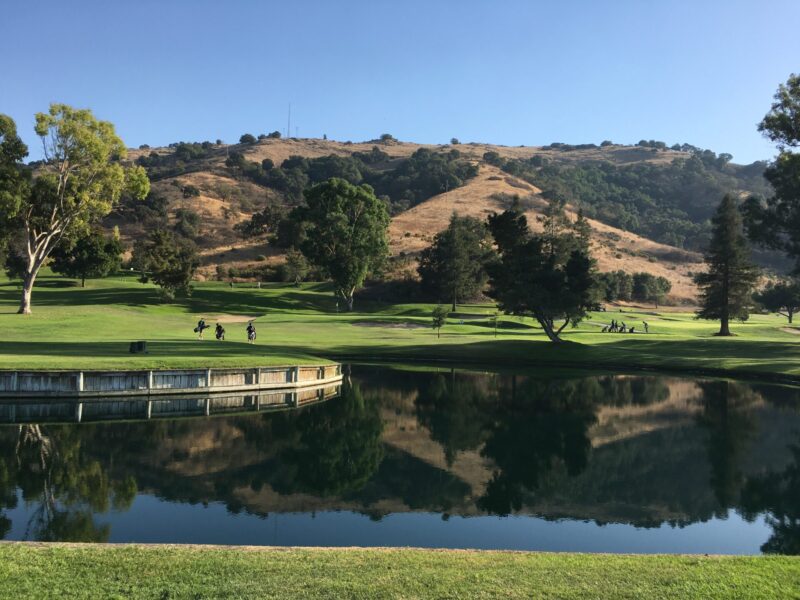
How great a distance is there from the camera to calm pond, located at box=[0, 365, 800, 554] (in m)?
15.8

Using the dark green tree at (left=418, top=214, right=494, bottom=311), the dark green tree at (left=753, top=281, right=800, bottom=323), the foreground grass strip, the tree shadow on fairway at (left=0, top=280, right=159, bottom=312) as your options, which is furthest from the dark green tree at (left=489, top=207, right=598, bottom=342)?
the dark green tree at (left=753, top=281, right=800, bottom=323)

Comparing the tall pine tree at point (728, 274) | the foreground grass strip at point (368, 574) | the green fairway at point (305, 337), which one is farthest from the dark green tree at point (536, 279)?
the foreground grass strip at point (368, 574)

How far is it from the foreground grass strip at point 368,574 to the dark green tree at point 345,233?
79.1m

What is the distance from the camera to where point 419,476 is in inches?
834

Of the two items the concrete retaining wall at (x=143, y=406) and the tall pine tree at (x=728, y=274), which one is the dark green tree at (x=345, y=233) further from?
the concrete retaining wall at (x=143, y=406)

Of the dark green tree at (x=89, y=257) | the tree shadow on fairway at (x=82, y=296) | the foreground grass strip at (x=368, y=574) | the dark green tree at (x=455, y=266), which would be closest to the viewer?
the foreground grass strip at (x=368, y=574)

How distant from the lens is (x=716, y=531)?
54.3ft

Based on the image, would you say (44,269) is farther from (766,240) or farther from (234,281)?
(766,240)

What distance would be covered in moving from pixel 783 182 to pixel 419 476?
5294 cm

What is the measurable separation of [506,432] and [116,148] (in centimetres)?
4907

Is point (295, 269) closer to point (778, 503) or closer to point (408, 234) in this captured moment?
point (408, 234)

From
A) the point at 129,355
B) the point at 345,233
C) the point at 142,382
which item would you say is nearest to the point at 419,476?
the point at 142,382

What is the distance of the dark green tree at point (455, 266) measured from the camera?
10119cm

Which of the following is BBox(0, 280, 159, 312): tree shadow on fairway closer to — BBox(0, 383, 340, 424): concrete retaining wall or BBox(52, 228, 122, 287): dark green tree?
BBox(52, 228, 122, 287): dark green tree
